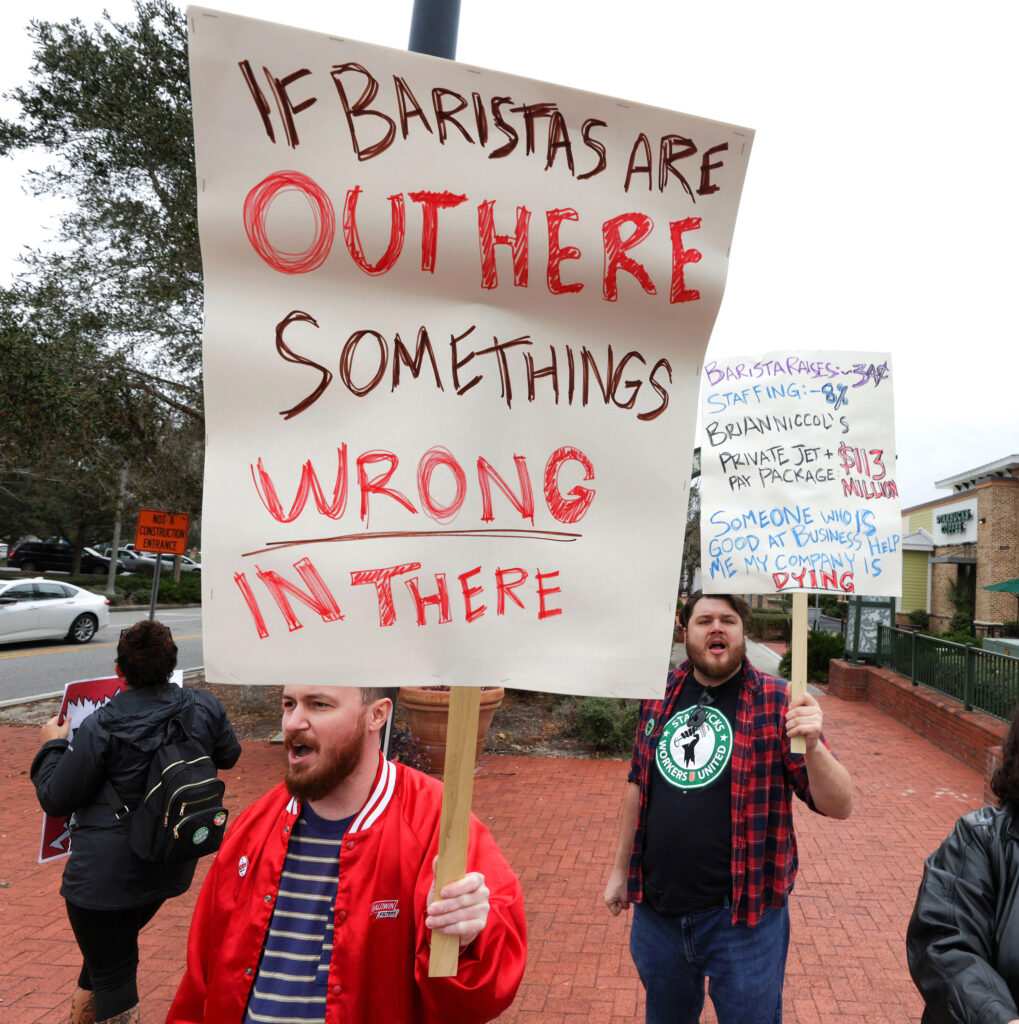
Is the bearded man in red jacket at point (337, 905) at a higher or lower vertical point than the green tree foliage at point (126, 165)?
lower

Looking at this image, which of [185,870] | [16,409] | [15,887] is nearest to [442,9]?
[185,870]

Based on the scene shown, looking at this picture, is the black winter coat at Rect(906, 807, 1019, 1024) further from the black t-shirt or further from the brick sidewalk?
the brick sidewalk

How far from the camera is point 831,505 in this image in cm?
307

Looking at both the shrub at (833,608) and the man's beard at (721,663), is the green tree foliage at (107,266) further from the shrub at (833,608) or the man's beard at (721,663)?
the shrub at (833,608)

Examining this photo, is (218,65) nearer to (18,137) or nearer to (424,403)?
Result: (424,403)

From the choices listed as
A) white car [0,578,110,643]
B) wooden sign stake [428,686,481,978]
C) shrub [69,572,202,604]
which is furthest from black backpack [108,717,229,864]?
shrub [69,572,202,604]

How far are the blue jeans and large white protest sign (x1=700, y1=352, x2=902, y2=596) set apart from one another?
1063 millimetres

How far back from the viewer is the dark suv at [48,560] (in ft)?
149

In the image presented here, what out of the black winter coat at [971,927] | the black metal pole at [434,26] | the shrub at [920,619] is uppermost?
the black metal pole at [434,26]

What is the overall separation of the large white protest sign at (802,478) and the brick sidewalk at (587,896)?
92.9 inches

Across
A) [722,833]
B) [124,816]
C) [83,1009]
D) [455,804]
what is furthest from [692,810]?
[83,1009]

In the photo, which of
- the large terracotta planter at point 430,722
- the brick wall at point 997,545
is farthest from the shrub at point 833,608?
the large terracotta planter at point 430,722

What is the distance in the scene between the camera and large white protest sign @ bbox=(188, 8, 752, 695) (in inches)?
57.3

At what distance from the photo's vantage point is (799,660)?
259cm
